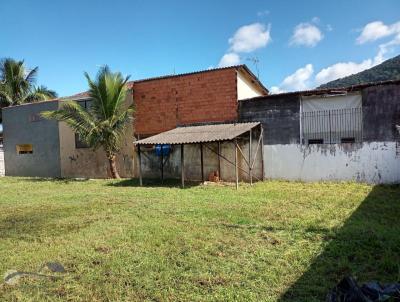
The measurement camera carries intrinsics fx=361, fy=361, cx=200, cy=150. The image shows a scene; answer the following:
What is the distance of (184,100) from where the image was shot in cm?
1552

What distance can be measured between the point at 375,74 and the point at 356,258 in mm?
27784

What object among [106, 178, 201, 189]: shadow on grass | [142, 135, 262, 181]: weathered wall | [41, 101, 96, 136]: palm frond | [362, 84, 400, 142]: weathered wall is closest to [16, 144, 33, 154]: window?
[41, 101, 96, 136]: palm frond

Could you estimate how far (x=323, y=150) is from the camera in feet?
42.1

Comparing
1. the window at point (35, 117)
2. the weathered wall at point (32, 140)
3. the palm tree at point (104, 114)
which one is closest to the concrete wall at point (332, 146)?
the palm tree at point (104, 114)

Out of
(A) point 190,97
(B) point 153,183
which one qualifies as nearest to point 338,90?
(A) point 190,97

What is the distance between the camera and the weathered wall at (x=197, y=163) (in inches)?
560

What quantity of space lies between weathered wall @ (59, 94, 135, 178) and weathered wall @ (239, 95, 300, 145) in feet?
19.6

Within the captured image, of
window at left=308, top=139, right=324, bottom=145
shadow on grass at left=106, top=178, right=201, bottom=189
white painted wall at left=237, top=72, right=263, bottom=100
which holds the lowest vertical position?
shadow on grass at left=106, top=178, right=201, bottom=189

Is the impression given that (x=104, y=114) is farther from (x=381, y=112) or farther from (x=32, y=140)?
(x=381, y=112)

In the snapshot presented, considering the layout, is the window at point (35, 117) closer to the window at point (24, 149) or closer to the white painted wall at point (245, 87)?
the window at point (24, 149)

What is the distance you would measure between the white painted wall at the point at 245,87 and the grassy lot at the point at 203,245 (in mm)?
5890

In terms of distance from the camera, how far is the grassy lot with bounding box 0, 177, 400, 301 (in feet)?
13.5

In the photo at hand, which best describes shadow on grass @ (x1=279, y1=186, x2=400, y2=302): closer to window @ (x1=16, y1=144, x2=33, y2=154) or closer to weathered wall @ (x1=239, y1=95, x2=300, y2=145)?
weathered wall @ (x1=239, y1=95, x2=300, y2=145)

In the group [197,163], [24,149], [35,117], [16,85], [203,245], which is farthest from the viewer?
[16,85]
